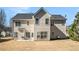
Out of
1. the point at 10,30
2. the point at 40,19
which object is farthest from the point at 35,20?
the point at 10,30

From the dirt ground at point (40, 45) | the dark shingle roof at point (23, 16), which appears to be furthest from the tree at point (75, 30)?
the dark shingle roof at point (23, 16)

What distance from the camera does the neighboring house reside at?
4273 millimetres

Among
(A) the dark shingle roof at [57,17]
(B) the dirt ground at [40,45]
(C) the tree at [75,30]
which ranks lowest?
(B) the dirt ground at [40,45]

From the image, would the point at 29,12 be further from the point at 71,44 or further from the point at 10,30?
the point at 71,44

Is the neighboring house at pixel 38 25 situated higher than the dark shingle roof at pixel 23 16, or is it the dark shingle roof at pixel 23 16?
the dark shingle roof at pixel 23 16

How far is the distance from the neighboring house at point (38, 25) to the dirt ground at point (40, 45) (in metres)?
0.07

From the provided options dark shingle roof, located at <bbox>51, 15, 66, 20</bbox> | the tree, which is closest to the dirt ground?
the tree

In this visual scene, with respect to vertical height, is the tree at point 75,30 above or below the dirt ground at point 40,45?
above

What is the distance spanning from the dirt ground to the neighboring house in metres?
0.07

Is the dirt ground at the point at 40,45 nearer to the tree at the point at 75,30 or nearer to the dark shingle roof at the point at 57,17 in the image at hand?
the tree at the point at 75,30

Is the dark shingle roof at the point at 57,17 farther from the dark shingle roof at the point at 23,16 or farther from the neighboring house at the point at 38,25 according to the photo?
the dark shingle roof at the point at 23,16

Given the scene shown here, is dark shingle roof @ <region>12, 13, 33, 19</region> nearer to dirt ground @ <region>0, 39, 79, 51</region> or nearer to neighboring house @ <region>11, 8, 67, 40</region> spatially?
neighboring house @ <region>11, 8, 67, 40</region>

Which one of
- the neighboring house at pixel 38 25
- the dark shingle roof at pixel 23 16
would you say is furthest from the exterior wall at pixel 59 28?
the dark shingle roof at pixel 23 16

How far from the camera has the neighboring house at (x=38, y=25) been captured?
4273 mm
